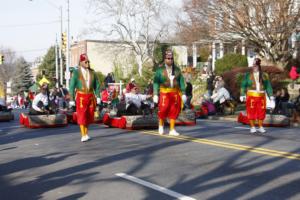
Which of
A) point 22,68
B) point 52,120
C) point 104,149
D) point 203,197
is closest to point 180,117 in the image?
point 52,120

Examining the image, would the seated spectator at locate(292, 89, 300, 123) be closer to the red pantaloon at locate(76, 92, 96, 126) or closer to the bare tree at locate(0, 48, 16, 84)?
the red pantaloon at locate(76, 92, 96, 126)

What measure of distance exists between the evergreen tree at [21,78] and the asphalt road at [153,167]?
8134 cm

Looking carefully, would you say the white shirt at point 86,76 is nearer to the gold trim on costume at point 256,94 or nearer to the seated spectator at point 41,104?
the gold trim on costume at point 256,94

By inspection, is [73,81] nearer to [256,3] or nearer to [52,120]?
[52,120]

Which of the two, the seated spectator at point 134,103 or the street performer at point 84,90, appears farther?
the seated spectator at point 134,103

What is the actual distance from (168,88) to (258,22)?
1592 cm

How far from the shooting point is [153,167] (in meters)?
8.58

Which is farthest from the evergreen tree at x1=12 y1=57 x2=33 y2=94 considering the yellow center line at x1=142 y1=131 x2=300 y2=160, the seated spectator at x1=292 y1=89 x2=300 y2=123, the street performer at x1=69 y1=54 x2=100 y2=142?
the yellow center line at x1=142 y1=131 x2=300 y2=160

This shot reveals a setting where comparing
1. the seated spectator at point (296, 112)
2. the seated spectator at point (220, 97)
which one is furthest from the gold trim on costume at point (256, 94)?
the seated spectator at point (220, 97)

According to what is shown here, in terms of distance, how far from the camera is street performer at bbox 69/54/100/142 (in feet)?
43.0

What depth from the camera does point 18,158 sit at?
10008mm

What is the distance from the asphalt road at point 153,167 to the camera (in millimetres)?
6887

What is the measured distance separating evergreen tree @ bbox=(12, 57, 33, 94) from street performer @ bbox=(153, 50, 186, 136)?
264 feet

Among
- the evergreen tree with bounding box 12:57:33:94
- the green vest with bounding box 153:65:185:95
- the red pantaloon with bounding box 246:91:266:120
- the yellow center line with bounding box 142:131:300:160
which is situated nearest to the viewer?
the yellow center line with bounding box 142:131:300:160
